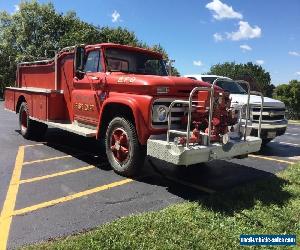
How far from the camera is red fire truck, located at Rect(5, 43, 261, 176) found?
5973mm

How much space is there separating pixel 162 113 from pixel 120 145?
1.00 m

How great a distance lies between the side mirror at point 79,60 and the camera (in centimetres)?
805

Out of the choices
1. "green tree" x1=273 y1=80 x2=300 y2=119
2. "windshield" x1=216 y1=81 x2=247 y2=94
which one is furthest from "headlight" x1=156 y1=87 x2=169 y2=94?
"green tree" x1=273 y1=80 x2=300 y2=119

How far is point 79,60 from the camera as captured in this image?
8.15 meters

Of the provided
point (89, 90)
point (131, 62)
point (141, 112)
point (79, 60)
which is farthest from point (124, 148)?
point (79, 60)

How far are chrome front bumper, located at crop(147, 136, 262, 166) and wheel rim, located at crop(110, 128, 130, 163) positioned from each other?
84cm

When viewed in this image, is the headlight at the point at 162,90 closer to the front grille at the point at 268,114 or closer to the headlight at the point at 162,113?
the headlight at the point at 162,113

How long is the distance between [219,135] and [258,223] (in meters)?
1.71

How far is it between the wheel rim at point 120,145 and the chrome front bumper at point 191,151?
839mm

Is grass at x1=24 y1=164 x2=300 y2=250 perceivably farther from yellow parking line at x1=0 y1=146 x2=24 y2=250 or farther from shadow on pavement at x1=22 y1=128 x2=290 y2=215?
yellow parking line at x1=0 y1=146 x2=24 y2=250

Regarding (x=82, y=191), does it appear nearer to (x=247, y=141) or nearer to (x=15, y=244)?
(x=15, y=244)

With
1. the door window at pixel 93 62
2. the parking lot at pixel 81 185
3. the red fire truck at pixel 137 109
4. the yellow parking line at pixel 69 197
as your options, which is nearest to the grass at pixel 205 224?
the parking lot at pixel 81 185

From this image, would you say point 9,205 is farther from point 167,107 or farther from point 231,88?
point 231,88

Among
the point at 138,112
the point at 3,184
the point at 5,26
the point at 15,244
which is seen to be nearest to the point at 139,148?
the point at 138,112
